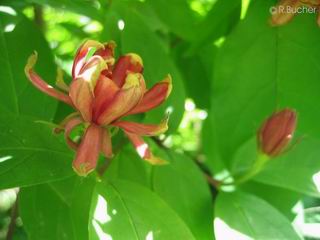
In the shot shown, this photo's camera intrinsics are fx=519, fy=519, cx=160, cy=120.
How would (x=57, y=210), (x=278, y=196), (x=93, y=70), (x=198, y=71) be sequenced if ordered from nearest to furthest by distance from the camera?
(x=93, y=70), (x=57, y=210), (x=278, y=196), (x=198, y=71)

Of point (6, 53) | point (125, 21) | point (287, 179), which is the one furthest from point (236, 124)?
point (6, 53)

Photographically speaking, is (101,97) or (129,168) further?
(129,168)

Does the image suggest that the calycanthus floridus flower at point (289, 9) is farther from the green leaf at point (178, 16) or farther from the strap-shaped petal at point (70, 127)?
the strap-shaped petal at point (70, 127)

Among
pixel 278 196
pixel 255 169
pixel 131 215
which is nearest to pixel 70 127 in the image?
pixel 131 215

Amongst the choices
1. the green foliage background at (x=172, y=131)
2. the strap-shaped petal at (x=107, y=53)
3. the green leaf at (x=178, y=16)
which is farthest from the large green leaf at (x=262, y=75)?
the strap-shaped petal at (x=107, y=53)

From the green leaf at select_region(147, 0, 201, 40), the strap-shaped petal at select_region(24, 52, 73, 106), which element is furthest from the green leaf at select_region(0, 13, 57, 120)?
the green leaf at select_region(147, 0, 201, 40)

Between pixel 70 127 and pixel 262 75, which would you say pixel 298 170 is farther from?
pixel 70 127
